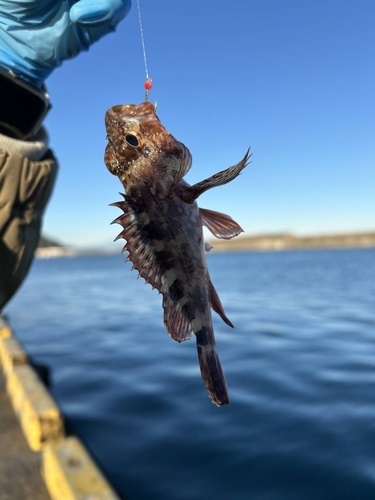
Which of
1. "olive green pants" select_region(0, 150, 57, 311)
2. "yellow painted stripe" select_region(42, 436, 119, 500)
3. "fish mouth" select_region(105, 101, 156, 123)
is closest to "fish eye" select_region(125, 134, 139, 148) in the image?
"fish mouth" select_region(105, 101, 156, 123)

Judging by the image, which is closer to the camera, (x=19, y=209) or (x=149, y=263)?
(x=149, y=263)

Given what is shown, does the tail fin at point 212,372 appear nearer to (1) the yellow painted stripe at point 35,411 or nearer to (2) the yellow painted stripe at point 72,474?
(2) the yellow painted stripe at point 72,474

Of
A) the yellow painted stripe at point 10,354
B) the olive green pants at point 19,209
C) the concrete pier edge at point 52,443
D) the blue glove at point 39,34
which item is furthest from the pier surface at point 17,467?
the blue glove at point 39,34

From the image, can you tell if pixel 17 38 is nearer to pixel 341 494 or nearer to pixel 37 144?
pixel 37 144

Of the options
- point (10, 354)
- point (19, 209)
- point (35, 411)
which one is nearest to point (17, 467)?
point (35, 411)

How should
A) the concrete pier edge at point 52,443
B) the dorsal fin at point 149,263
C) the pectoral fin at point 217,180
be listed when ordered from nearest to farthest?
the pectoral fin at point 217,180 → the dorsal fin at point 149,263 → the concrete pier edge at point 52,443

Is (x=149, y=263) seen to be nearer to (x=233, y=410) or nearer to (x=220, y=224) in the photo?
(x=220, y=224)
